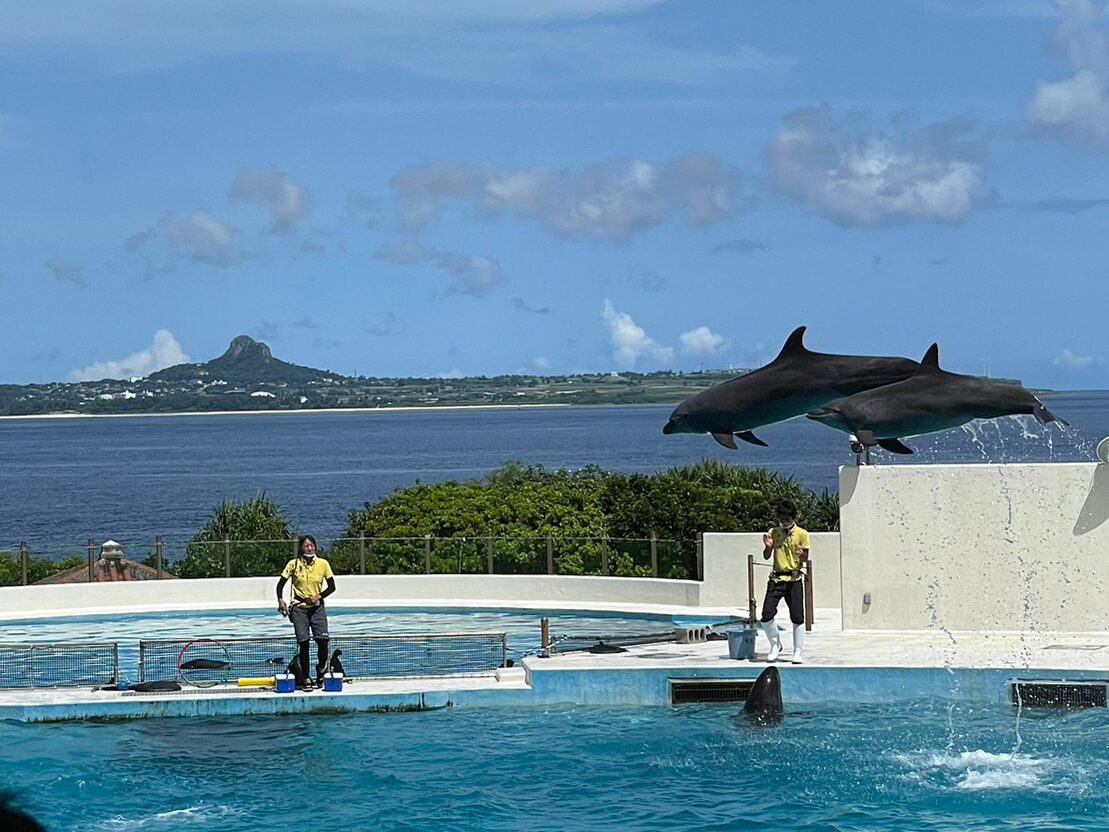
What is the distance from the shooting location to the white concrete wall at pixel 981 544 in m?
18.3

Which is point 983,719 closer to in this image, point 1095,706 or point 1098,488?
point 1095,706

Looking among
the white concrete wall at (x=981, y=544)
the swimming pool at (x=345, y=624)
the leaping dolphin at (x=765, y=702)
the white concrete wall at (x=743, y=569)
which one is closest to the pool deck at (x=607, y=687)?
the leaping dolphin at (x=765, y=702)

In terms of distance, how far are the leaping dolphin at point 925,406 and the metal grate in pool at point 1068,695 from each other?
2671 millimetres

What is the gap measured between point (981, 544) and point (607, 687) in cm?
525

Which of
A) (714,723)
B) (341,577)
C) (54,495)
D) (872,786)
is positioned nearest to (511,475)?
(341,577)

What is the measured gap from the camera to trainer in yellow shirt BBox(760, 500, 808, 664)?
1652 cm

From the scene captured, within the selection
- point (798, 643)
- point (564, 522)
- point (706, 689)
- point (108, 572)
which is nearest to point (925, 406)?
point (798, 643)

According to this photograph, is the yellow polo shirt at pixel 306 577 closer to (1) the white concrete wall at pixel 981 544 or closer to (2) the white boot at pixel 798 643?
(2) the white boot at pixel 798 643

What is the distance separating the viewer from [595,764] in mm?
13820

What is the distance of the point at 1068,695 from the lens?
1566cm

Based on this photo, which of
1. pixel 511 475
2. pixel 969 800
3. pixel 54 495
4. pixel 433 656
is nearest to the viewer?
pixel 969 800

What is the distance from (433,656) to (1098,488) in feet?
26.5

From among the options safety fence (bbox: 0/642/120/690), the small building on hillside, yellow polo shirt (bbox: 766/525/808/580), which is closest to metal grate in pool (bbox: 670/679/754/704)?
yellow polo shirt (bbox: 766/525/808/580)

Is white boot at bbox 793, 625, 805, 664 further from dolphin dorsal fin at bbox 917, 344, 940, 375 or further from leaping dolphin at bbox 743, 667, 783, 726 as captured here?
dolphin dorsal fin at bbox 917, 344, 940, 375
